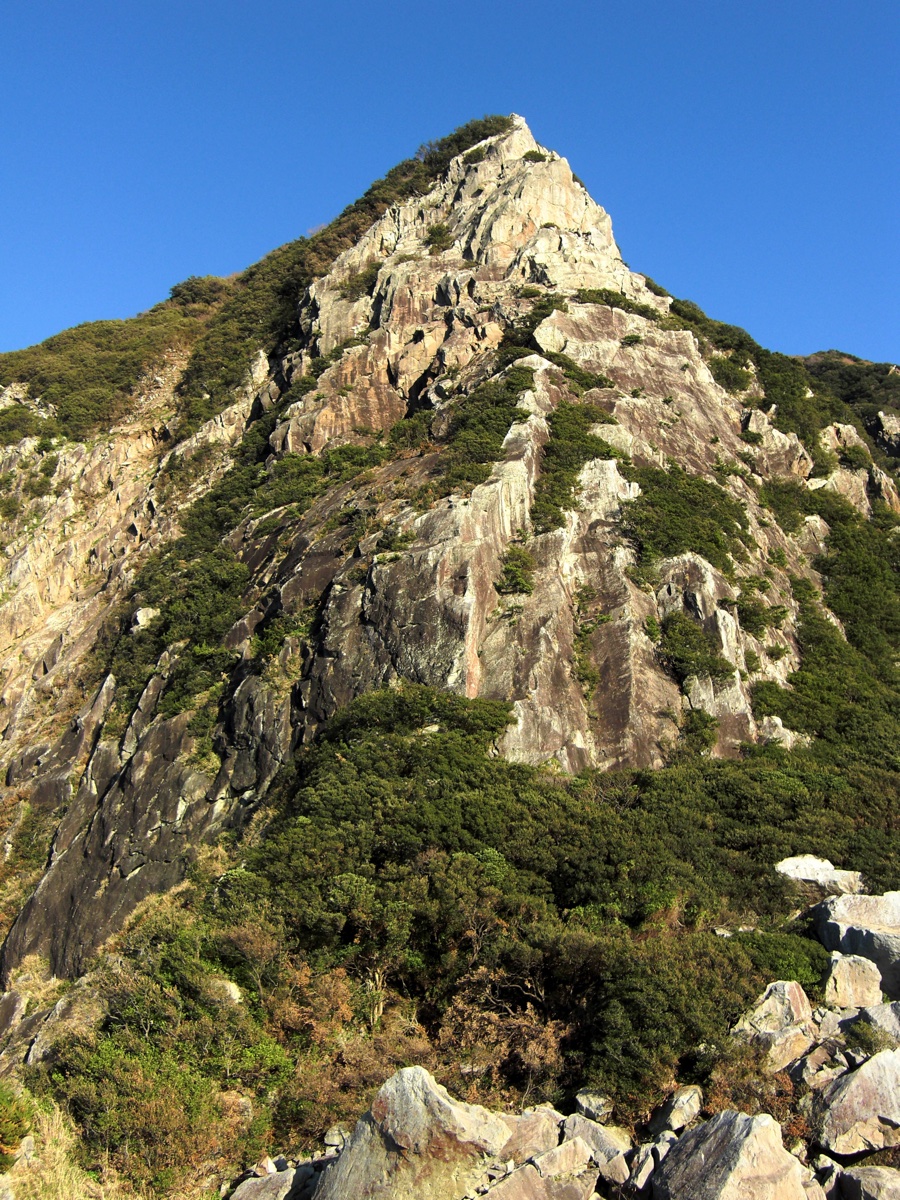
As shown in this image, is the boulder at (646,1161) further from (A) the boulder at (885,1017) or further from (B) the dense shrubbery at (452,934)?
(A) the boulder at (885,1017)

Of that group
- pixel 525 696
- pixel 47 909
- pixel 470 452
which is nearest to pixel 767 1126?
pixel 525 696

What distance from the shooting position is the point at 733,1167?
11.3 m

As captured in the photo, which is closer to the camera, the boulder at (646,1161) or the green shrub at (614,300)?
the boulder at (646,1161)

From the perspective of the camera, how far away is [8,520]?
52812 mm

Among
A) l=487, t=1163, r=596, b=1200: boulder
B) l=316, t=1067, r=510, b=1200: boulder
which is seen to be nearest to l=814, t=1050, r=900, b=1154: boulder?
l=487, t=1163, r=596, b=1200: boulder

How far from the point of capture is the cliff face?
29094 mm

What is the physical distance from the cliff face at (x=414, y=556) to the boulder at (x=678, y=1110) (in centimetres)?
1325

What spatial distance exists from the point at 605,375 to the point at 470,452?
477 inches

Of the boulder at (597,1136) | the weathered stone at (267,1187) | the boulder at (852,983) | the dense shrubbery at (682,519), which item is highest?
the dense shrubbery at (682,519)

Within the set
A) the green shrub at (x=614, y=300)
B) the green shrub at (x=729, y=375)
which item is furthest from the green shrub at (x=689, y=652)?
the green shrub at (x=729, y=375)

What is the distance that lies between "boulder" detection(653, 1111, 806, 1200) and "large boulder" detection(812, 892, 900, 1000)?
280 inches

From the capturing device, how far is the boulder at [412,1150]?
470 inches

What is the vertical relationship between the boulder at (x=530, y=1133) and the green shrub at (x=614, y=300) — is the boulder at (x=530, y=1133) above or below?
below

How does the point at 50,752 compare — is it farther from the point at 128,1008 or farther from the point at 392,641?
the point at 128,1008
